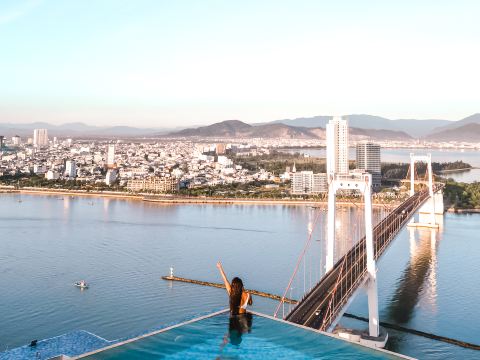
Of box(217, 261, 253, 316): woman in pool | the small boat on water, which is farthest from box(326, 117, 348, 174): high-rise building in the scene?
box(217, 261, 253, 316): woman in pool

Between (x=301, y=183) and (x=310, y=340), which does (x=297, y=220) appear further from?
(x=310, y=340)

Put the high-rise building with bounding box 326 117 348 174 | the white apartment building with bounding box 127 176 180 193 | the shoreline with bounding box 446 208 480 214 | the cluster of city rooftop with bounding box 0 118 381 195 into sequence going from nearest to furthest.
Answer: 1. the shoreline with bounding box 446 208 480 214
2. the cluster of city rooftop with bounding box 0 118 381 195
3. the white apartment building with bounding box 127 176 180 193
4. the high-rise building with bounding box 326 117 348 174

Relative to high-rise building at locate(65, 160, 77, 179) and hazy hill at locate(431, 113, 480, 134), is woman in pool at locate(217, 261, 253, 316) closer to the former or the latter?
high-rise building at locate(65, 160, 77, 179)

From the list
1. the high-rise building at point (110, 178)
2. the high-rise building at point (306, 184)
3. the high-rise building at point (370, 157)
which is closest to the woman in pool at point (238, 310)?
the high-rise building at point (306, 184)

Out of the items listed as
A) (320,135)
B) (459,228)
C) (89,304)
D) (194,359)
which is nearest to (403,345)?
(89,304)

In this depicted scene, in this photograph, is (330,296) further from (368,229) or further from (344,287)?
(368,229)

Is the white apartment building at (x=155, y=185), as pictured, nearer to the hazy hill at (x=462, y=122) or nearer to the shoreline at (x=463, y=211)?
the shoreline at (x=463, y=211)

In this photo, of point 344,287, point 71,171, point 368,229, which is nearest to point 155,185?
point 71,171
